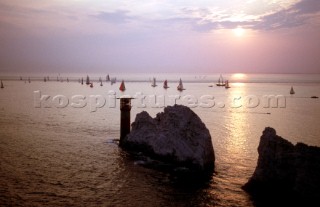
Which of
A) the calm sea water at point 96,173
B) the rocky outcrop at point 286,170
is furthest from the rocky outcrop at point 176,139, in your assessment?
the rocky outcrop at point 286,170

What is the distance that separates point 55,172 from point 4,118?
68.2 feet

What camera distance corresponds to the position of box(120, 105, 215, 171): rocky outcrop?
1602 centimetres

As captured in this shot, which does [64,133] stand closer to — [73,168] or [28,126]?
[28,126]

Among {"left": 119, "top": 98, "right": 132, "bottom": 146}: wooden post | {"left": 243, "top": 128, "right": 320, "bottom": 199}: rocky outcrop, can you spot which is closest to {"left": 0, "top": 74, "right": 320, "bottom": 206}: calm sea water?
{"left": 119, "top": 98, "right": 132, "bottom": 146}: wooden post

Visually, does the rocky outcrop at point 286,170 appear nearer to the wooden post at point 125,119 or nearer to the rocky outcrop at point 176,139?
the rocky outcrop at point 176,139

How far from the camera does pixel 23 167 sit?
1525 centimetres

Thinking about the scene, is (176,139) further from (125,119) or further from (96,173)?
(125,119)

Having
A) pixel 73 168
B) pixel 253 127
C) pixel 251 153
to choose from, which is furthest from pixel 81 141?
pixel 253 127

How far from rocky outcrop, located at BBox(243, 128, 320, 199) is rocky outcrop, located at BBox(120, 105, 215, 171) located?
3.10m

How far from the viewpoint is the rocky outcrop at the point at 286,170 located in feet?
38.7

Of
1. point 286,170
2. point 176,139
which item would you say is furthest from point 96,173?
point 286,170

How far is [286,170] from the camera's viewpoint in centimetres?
1267

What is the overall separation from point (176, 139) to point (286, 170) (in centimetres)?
613

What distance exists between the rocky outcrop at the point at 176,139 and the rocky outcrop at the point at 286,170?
310 cm
